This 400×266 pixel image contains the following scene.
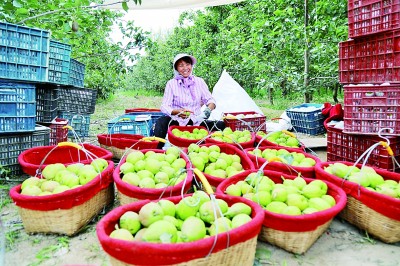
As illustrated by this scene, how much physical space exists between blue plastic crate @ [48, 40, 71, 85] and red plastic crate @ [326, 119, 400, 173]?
380 cm

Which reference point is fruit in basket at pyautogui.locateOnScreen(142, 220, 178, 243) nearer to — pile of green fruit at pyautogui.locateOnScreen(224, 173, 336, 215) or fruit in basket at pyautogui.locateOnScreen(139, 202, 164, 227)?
fruit in basket at pyautogui.locateOnScreen(139, 202, 164, 227)

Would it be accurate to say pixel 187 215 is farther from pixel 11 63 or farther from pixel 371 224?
pixel 11 63

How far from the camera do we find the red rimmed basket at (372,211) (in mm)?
2223

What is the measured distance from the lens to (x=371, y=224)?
2408 millimetres

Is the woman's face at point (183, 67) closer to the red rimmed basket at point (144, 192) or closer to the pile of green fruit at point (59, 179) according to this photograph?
the pile of green fruit at point (59, 179)

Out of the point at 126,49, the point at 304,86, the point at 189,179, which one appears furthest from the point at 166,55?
the point at 189,179

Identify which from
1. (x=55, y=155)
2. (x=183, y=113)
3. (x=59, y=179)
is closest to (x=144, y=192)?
(x=59, y=179)

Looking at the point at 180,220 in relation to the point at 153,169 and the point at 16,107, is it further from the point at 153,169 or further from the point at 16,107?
the point at 16,107

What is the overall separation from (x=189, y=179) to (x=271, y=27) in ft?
24.2

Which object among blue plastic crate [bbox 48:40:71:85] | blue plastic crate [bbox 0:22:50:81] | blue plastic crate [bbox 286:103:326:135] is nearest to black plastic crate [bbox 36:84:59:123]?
blue plastic crate [bbox 48:40:71:85]

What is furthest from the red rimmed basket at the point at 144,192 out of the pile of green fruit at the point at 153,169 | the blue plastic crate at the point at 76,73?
the blue plastic crate at the point at 76,73

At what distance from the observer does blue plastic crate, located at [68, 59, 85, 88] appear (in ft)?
18.1

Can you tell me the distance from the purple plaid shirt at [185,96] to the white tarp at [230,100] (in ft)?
7.17

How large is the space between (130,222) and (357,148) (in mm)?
2966
